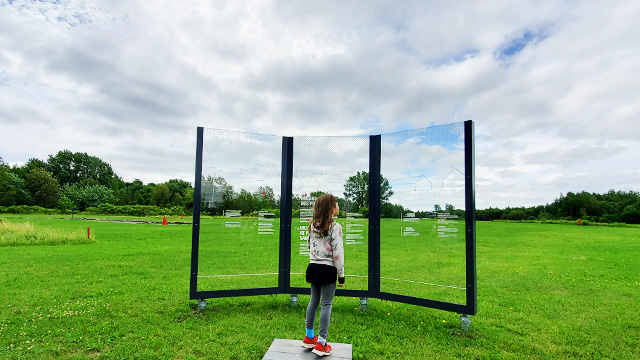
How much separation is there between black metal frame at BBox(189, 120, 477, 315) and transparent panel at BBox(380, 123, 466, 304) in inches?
5.0

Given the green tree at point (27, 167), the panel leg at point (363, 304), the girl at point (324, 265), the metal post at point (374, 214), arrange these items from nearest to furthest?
1. the girl at point (324, 265)
2. the metal post at point (374, 214)
3. the panel leg at point (363, 304)
4. the green tree at point (27, 167)

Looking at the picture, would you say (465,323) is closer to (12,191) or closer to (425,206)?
(425,206)

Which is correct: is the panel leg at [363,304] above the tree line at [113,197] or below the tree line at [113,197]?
below

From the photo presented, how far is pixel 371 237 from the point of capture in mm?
6664

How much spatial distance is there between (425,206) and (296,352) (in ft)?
11.0

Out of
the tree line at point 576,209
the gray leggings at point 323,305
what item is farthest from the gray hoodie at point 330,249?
the tree line at point 576,209

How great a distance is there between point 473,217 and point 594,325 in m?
3.30

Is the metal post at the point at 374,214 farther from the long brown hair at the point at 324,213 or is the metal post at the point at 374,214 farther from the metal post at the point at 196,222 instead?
the metal post at the point at 196,222

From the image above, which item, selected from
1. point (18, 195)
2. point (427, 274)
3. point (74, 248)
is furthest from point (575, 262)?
point (18, 195)

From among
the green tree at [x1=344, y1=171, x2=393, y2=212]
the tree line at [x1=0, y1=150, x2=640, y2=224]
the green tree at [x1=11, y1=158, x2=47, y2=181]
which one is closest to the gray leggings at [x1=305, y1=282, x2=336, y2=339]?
the green tree at [x1=344, y1=171, x2=393, y2=212]

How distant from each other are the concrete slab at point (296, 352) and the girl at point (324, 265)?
9cm

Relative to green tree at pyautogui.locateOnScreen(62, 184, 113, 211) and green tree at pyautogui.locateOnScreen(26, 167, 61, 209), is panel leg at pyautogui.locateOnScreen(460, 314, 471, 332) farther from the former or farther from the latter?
green tree at pyautogui.locateOnScreen(26, 167, 61, 209)

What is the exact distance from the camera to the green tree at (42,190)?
6188 cm

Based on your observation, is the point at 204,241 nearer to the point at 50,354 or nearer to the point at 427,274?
the point at 50,354
